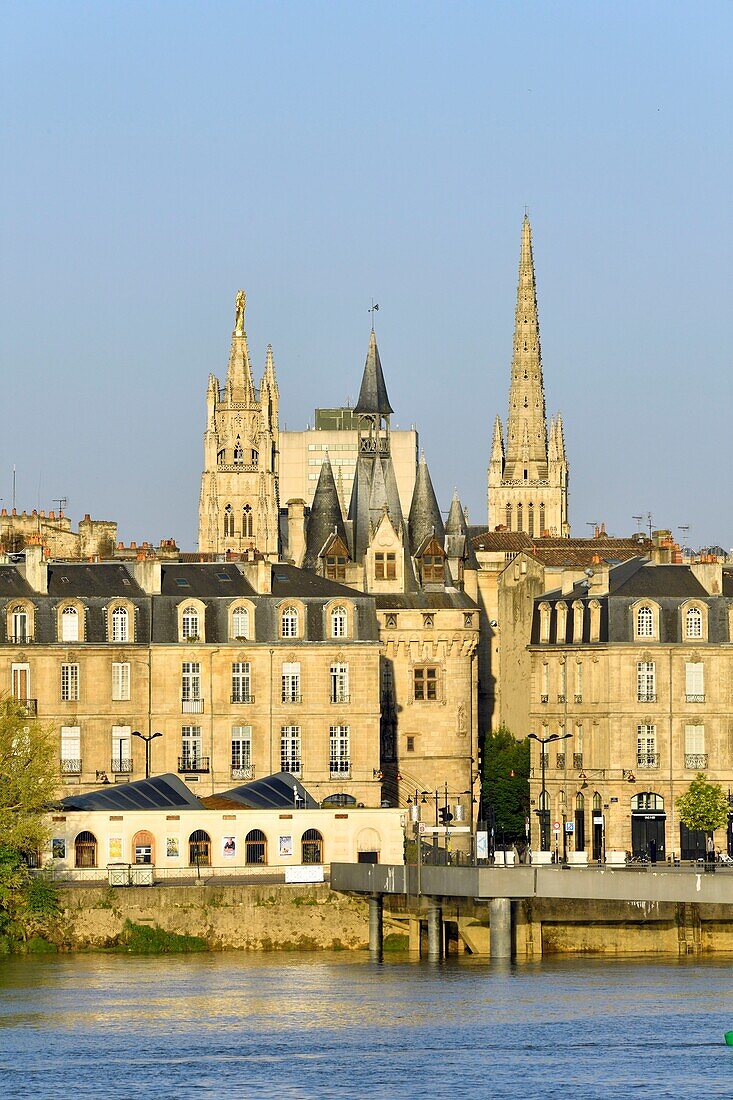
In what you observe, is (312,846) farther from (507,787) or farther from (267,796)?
(507,787)

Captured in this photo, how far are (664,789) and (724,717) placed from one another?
3.72 metres

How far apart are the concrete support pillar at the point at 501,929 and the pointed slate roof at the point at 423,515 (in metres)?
52.6

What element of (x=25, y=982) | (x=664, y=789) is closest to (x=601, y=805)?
(x=664, y=789)

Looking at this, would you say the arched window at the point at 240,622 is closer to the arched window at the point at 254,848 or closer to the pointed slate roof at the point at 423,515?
the arched window at the point at 254,848

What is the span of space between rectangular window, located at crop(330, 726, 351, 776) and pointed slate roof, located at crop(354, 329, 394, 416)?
42960 millimetres

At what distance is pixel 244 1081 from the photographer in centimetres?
8788

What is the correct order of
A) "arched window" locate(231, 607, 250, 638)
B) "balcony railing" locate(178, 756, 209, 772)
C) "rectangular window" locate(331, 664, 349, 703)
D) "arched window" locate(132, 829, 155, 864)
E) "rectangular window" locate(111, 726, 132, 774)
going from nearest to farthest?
1. "arched window" locate(132, 829, 155, 864)
2. "rectangular window" locate(111, 726, 132, 774)
3. "balcony railing" locate(178, 756, 209, 772)
4. "arched window" locate(231, 607, 250, 638)
5. "rectangular window" locate(331, 664, 349, 703)

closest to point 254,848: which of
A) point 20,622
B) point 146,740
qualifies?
point 146,740

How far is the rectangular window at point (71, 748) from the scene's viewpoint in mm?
130375

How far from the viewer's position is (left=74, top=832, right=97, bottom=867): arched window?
11719cm

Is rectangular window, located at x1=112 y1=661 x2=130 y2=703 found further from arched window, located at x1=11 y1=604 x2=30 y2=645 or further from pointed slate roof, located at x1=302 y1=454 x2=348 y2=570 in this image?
pointed slate roof, located at x1=302 y1=454 x2=348 y2=570

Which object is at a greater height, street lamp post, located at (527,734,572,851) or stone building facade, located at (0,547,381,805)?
stone building facade, located at (0,547,381,805)

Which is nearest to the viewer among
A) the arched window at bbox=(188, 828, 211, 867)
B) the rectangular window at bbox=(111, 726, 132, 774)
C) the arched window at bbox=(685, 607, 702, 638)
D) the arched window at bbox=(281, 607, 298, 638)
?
the arched window at bbox=(188, 828, 211, 867)

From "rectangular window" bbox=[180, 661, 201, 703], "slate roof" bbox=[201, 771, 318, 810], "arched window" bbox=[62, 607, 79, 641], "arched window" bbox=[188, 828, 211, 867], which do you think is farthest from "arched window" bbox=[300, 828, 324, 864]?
"arched window" bbox=[62, 607, 79, 641]
